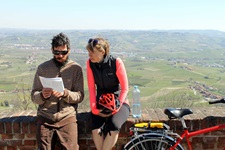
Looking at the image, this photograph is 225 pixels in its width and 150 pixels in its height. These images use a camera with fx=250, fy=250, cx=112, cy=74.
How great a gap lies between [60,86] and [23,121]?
0.77 metres

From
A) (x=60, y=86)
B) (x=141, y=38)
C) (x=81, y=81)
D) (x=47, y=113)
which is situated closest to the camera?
(x=60, y=86)

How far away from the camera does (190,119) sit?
3.05 m

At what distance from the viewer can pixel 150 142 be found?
A: 2727mm

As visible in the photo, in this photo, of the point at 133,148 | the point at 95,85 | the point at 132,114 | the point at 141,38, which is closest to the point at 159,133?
the point at 133,148

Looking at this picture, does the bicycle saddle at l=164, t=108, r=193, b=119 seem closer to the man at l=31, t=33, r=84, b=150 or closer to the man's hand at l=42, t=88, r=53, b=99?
the man at l=31, t=33, r=84, b=150

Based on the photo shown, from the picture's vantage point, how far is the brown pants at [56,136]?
2707 millimetres

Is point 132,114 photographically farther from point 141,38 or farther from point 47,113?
point 141,38

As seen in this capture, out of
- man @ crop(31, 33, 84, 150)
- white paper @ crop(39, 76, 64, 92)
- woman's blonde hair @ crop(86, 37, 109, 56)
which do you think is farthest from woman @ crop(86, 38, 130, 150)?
white paper @ crop(39, 76, 64, 92)

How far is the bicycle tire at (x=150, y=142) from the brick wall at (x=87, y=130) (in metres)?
0.36

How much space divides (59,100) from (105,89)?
551mm

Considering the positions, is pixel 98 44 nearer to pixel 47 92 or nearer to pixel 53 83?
pixel 53 83

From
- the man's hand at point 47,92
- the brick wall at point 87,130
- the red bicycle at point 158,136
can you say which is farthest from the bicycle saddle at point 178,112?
the man's hand at point 47,92

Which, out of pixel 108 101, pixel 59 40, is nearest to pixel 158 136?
pixel 108 101

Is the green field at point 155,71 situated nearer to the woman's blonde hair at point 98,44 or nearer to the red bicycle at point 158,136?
the woman's blonde hair at point 98,44
